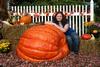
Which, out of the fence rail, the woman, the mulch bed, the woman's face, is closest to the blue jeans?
the woman

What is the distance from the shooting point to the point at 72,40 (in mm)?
9578

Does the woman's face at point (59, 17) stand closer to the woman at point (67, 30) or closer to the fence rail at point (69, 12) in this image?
the woman at point (67, 30)

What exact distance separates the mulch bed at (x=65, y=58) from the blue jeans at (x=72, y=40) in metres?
0.23

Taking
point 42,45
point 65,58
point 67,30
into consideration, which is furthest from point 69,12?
point 42,45

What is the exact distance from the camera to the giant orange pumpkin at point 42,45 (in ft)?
28.0

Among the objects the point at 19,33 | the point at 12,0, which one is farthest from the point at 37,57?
the point at 12,0

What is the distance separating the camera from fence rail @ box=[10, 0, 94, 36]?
13.1 metres

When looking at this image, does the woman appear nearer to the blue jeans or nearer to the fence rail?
the blue jeans

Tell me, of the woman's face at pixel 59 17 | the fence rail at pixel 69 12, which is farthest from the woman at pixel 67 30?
the fence rail at pixel 69 12

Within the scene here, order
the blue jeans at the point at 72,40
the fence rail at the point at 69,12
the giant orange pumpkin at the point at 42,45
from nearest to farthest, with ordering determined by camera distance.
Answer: the giant orange pumpkin at the point at 42,45
the blue jeans at the point at 72,40
the fence rail at the point at 69,12

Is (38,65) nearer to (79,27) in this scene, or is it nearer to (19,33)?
(19,33)

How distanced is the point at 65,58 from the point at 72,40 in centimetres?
80

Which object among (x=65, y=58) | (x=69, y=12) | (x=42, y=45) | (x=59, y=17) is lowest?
(x=65, y=58)

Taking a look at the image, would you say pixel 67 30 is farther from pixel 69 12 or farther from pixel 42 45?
pixel 69 12
